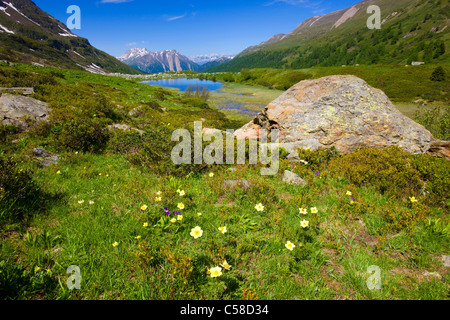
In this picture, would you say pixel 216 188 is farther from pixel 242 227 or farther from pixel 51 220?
pixel 51 220

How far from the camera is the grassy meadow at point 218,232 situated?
254 centimetres

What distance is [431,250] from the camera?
3.29m

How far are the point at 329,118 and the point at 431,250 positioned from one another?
638cm

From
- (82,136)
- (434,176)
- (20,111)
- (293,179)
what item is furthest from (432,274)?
(20,111)

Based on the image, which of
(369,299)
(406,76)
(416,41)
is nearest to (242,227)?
(369,299)

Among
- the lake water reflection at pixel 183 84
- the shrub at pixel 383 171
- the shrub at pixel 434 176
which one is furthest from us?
the lake water reflection at pixel 183 84

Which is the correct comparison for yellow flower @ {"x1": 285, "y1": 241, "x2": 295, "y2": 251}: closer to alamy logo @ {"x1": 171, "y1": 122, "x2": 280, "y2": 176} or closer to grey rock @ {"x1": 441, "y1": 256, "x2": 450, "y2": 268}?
grey rock @ {"x1": 441, "y1": 256, "x2": 450, "y2": 268}

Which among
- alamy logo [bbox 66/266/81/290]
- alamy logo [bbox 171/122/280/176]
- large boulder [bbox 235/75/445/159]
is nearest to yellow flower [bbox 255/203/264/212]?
alamy logo [bbox 171/122/280/176]

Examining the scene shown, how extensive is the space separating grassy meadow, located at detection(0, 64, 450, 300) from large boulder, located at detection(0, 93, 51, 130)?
213 cm

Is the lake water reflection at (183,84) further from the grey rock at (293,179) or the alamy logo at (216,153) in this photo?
the grey rock at (293,179)

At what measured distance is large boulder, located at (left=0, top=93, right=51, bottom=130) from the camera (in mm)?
7431

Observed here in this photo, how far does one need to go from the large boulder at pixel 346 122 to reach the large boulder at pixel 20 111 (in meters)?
10.2

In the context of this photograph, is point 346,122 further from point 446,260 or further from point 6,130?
point 6,130

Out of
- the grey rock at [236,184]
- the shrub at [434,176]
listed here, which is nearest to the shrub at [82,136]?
the grey rock at [236,184]
